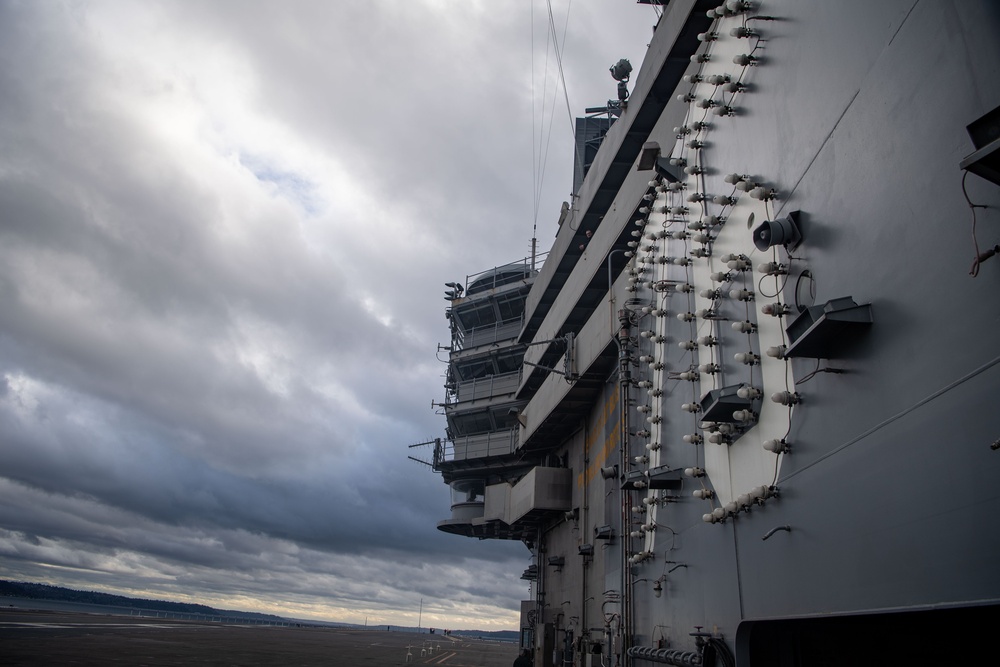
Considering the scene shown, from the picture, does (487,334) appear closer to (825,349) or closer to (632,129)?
(632,129)

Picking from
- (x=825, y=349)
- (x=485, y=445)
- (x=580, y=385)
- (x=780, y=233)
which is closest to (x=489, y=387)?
(x=485, y=445)

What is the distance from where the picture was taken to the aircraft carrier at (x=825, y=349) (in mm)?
3520

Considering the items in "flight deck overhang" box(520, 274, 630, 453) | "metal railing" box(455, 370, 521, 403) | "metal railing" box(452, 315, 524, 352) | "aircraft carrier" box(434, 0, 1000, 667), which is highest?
"metal railing" box(452, 315, 524, 352)

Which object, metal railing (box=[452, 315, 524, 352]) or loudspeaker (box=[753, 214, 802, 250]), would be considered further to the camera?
metal railing (box=[452, 315, 524, 352])

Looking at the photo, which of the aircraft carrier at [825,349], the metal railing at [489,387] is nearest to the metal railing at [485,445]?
the metal railing at [489,387]

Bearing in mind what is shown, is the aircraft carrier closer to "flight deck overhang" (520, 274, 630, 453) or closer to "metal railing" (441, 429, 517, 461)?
"flight deck overhang" (520, 274, 630, 453)

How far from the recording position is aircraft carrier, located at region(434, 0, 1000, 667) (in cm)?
352

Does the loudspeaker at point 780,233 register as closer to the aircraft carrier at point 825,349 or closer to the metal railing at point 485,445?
the aircraft carrier at point 825,349

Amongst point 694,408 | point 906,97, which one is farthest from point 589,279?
point 906,97

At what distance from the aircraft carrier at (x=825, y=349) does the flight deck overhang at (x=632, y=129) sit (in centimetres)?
500

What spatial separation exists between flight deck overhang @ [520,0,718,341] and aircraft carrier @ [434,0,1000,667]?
500cm

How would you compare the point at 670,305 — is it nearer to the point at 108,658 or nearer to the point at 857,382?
the point at 857,382

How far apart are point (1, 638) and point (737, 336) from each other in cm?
4307

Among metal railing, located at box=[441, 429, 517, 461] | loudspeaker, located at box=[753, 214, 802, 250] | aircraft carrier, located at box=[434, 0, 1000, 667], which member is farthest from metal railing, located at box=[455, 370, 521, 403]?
loudspeaker, located at box=[753, 214, 802, 250]
